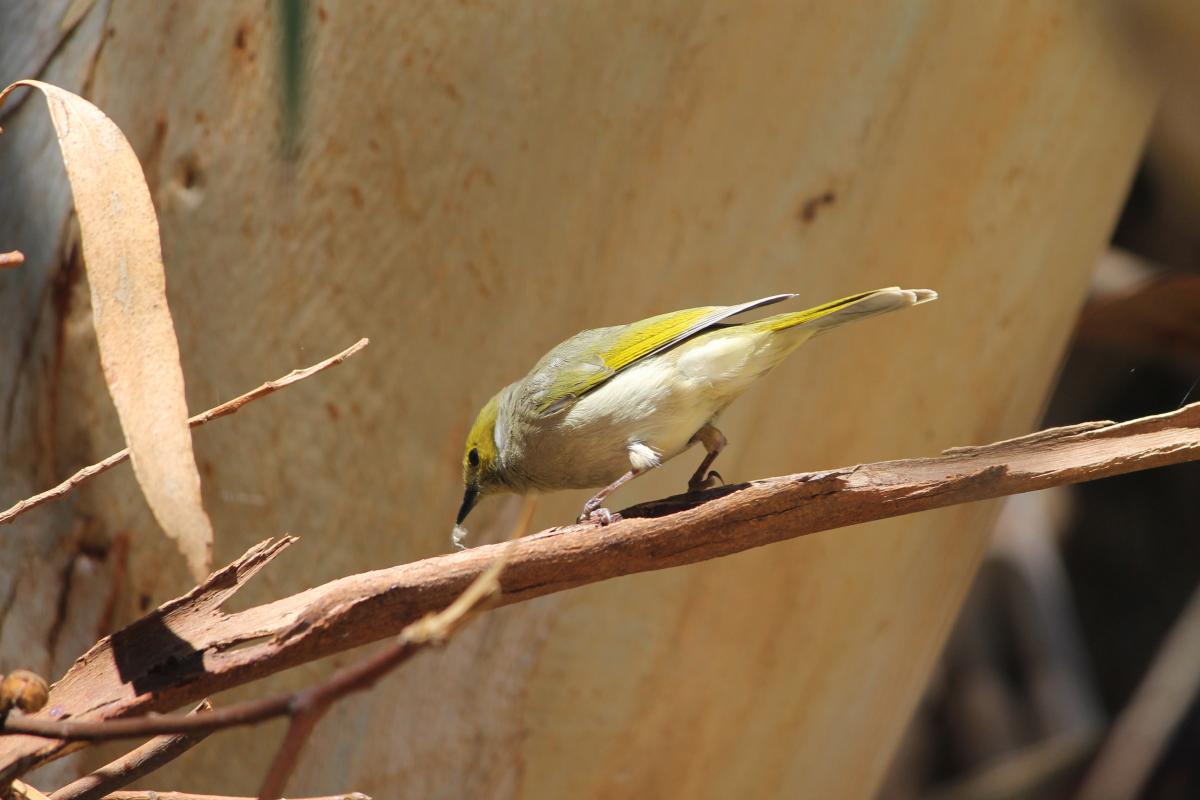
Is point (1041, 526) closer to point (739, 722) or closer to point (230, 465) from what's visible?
point (739, 722)

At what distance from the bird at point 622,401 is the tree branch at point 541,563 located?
0.56 metres

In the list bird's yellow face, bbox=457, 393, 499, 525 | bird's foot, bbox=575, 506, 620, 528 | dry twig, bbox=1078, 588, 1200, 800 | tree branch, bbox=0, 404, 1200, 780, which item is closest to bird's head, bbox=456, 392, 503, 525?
bird's yellow face, bbox=457, 393, 499, 525

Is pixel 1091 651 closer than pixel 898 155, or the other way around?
pixel 898 155

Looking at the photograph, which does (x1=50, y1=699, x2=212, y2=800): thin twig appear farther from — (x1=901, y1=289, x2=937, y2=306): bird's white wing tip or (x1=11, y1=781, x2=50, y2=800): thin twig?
(x1=901, y1=289, x2=937, y2=306): bird's white wing tip

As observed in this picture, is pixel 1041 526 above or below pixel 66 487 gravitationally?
below

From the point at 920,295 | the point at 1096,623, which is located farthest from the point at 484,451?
the point at 1096,623

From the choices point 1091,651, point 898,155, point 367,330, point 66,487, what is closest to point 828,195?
point 898,155

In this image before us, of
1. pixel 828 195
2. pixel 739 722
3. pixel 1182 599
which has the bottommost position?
pixel 1182 599

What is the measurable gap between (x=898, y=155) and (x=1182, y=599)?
4.79 meters

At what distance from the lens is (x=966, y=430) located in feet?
8.84

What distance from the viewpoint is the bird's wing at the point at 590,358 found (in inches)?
91.9

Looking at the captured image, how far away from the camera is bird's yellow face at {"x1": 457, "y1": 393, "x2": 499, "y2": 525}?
2.44 meters

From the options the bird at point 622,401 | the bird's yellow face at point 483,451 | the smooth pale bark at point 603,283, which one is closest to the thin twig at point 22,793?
the smooth pale bark at point 603,283

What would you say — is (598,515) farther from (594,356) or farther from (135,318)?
(135,318)
